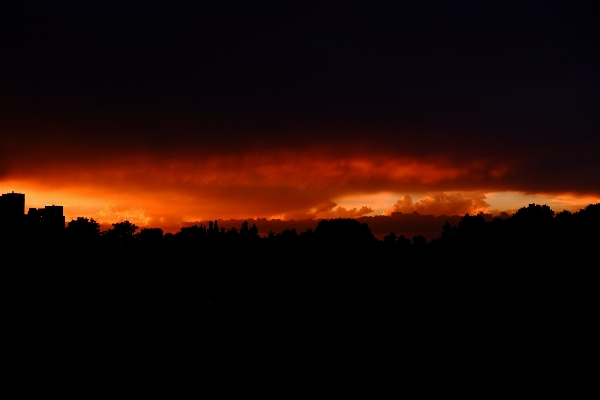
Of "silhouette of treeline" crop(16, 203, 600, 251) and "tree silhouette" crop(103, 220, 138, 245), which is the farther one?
"tree silhouette" crop(103, 220, 138, 245)

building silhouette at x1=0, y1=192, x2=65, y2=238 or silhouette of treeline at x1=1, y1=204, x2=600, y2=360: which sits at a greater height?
building silhouette at x1=0, y1=192, x2=65, y2=238

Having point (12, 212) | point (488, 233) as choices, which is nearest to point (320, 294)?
point (488, 233)

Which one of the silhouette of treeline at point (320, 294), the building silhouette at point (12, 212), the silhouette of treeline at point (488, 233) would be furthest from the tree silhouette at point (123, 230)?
the silhouette of treeline at point (320, 294)

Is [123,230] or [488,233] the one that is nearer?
[488,233]

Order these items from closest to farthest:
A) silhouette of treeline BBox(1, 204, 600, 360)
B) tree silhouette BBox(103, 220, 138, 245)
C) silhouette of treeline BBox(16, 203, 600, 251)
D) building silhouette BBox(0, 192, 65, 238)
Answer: silhouette of treeline BBox(1, 204, 600, 360)
silhouette of treeline BBox(16, 203, 600, 251)
building silhouette BBox(0, 192, 65, 238)
tree silhouette BBox(103, 220, 138, 245)

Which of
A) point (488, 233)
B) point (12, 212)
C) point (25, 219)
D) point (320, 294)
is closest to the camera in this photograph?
point (320, 294)

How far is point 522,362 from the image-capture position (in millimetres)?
51188

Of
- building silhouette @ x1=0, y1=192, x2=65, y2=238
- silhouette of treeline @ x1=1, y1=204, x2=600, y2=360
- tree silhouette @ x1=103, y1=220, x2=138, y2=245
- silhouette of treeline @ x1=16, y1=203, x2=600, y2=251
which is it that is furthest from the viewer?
tree silhouette @ x1=103, y1=220, x2=138, y2=245

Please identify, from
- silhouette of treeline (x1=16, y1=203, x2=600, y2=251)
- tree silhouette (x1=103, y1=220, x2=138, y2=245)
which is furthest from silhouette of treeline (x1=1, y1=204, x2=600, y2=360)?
tree silhouette (x1=103, y1=220, x2=138, y2=245)

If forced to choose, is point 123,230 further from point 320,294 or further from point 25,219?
point 320,294

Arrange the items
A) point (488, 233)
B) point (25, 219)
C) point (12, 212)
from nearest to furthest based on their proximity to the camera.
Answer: point (488, 233) < point (12, 212) < point (25, 219)

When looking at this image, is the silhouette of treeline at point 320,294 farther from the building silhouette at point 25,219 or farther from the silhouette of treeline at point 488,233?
the building silhouette at point 25,219

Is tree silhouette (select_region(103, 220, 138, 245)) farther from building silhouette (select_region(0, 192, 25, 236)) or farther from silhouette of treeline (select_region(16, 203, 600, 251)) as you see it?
building silhouette (select_region(0, 192, 25, 236))

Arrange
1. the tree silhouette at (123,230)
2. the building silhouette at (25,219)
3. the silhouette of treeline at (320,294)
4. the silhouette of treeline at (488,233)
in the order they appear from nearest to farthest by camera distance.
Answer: the silhouette of treeline at (320,294) → the silhouette of treeline at (488,233) → the building silhouette at (25,219) → the tree silhouette at (123,230)
